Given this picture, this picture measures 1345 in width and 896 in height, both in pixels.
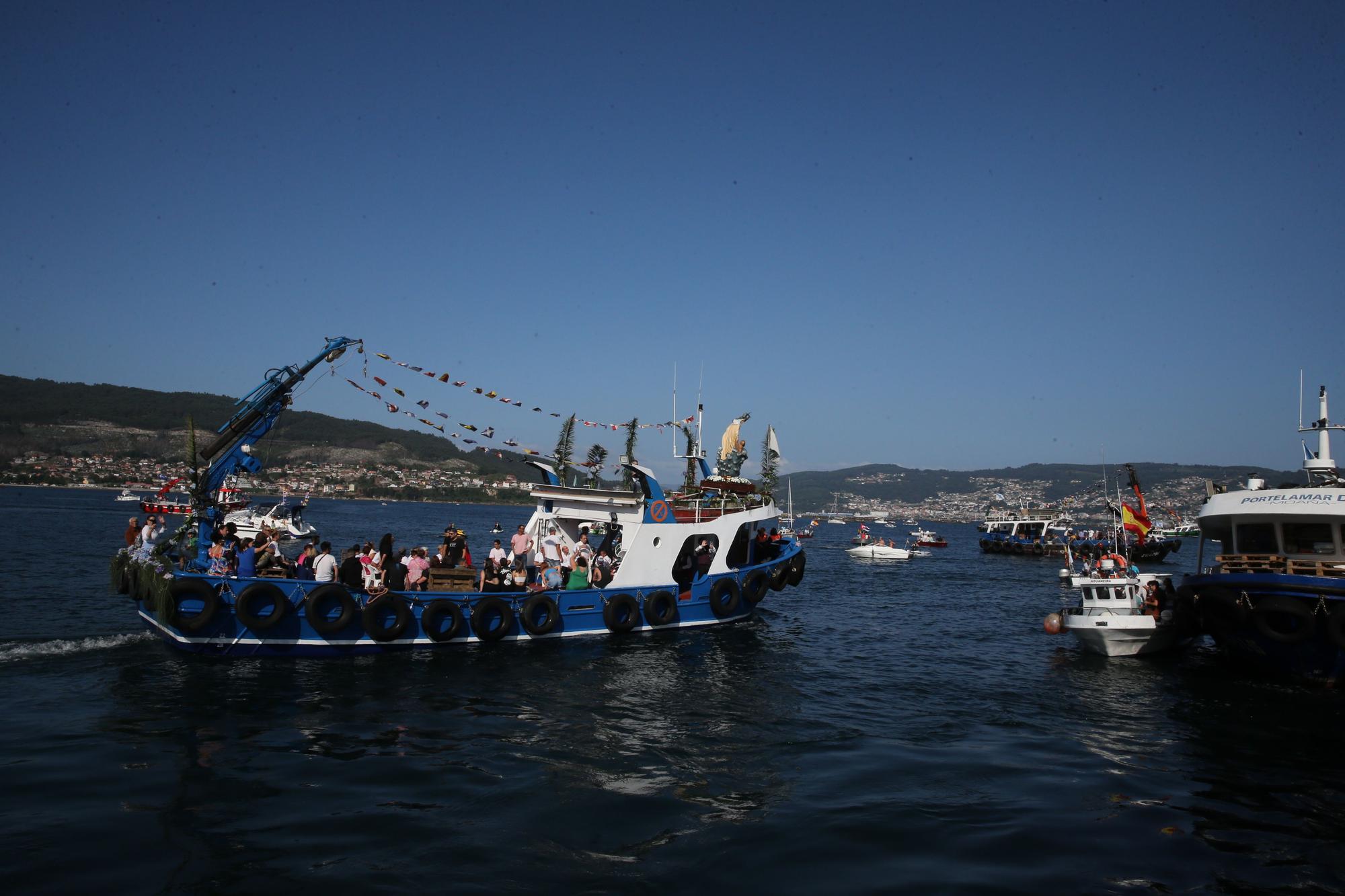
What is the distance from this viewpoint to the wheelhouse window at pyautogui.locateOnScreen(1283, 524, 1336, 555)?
15.4 m

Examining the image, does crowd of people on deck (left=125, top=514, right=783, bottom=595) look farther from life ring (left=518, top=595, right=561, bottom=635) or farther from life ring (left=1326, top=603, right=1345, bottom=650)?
life ring (left=1326, top=603, right=1345, bottom=650)

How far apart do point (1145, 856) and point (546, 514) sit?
14543 millimetres

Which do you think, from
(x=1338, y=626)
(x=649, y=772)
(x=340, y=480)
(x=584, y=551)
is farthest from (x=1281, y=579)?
(x=340, y=480)

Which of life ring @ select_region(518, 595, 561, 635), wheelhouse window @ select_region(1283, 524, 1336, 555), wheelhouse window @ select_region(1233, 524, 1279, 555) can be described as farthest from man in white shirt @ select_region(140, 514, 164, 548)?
wheelhouse window @ select_region(1283, 524, 1336, 555)

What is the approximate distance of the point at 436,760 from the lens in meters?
9.62

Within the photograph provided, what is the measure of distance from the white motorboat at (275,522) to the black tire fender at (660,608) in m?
29.2

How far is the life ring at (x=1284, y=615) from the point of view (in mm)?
13922

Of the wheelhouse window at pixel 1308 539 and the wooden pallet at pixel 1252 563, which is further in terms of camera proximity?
the wheelhouse window at pixel 1308 539

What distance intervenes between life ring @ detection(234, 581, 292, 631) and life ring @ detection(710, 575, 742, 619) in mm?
9737

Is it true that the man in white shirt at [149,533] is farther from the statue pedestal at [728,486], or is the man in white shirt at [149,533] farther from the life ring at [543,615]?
the statue pedestal at [728,486]

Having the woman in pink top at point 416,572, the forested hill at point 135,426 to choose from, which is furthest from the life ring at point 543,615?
the forested hill at point 135,426

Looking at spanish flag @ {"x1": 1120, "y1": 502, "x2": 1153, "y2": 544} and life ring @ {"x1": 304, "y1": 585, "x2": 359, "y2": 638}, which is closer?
life ring @ {"x1": 304, "y1": 585, "x2": 359, "y2": 638}

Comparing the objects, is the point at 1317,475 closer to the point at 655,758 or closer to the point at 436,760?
the point at 655,758

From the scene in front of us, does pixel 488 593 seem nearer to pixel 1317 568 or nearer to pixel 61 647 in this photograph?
pixel 61 647
